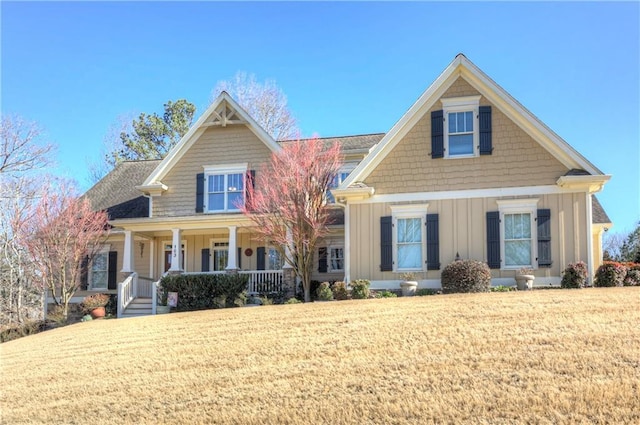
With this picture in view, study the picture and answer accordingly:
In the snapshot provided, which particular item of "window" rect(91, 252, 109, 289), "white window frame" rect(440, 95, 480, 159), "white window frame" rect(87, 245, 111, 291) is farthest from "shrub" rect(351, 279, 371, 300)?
"window" rect(91, 252, 109, 289)

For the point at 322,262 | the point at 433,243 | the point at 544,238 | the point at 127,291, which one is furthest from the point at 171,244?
the point at 544,238

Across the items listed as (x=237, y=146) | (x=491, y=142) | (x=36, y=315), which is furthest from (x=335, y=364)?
(x=36, y=315)

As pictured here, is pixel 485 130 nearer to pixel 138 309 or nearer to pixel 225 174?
pixel 225 174

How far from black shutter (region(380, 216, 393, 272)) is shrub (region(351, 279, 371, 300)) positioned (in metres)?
0.82

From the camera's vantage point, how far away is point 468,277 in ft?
50.4

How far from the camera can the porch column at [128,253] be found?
66.9ft

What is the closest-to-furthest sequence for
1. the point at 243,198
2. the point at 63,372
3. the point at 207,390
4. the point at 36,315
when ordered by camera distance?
the point at 207,390, the point at 63,372, the point at 243,198, the point at 36,315

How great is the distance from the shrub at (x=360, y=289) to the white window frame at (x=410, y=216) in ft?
3.54

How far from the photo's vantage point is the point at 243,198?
2047 cm

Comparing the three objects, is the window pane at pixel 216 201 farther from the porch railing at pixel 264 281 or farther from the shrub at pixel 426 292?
the shrub at pixel 426 292

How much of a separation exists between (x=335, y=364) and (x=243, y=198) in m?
11.3

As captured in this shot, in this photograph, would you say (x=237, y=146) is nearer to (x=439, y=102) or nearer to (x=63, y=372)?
(x=439, y=102)

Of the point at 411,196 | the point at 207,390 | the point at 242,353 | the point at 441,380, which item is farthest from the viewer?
the point at 411,196

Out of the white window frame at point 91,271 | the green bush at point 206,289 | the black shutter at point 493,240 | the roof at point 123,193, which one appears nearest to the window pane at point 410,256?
the black shutter at point 493,240
